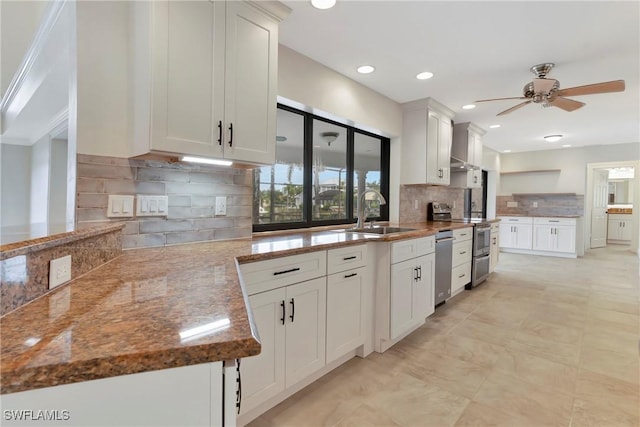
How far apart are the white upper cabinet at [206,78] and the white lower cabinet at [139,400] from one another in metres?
1.18

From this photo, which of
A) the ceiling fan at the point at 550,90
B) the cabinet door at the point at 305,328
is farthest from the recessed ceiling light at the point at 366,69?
the cabinet door at the point at 305,328

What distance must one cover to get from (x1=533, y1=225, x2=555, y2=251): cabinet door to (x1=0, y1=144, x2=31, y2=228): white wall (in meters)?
9.09

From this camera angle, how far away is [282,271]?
1.67 metres

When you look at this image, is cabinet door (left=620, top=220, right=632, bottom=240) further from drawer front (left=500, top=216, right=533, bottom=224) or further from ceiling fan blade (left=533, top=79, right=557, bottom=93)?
ceiling fan blade (left=533, top=79, right=557, bottom=93)

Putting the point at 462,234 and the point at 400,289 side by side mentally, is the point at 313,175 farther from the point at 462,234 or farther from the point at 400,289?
the point at 462,234

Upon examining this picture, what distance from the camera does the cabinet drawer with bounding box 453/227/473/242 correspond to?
361 cm

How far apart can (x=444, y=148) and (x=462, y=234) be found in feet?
3.82

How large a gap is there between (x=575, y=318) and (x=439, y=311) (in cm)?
130

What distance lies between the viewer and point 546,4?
1.93 metres

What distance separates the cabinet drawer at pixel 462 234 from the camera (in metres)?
3.61

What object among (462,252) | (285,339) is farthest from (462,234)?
(285,339)

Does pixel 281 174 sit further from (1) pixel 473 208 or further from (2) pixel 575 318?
(1) pixel 473 208

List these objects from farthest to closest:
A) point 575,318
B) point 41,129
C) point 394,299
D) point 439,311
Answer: point 41,129 < point 439,311 < point 575,318 < point 394,299

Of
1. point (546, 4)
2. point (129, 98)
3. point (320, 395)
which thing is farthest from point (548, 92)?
point (129, 98)
